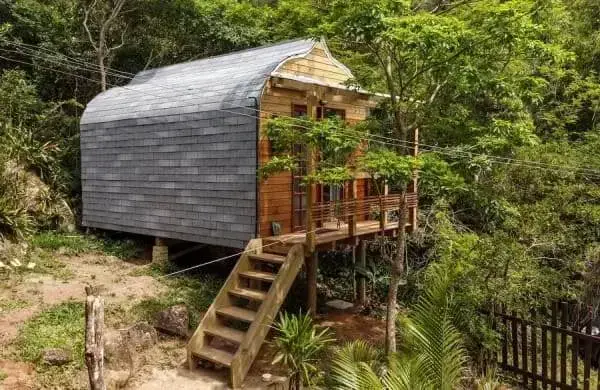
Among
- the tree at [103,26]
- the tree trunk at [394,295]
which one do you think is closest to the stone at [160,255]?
the tree trunk at [394,295]

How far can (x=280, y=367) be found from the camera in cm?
735

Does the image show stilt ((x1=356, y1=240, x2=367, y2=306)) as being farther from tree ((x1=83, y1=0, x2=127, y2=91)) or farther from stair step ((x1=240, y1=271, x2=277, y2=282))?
tree ((x1=83, y1=0, x2=127, y2=91))

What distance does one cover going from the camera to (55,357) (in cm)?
653

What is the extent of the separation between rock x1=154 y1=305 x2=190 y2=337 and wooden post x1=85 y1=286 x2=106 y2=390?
3107 millimetres

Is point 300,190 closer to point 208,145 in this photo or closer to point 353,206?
point 353,206

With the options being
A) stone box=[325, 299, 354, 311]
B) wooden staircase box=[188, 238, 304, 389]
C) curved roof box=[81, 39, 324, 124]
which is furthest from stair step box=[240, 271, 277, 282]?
stone box=[325, 299, 354, 311]

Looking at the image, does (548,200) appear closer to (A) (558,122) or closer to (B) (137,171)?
(A) (558,122)

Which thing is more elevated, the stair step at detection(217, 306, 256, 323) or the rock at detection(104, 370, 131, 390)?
the stair step at detection(217, 306, 256, 323)

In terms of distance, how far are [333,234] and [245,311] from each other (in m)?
2.45

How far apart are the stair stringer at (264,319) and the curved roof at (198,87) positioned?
270 cm

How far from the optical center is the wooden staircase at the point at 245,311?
6.89m

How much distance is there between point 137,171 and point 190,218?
6.85ft

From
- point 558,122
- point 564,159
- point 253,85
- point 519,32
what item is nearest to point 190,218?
point 253,85

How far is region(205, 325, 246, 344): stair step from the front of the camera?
714cm
